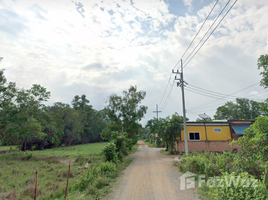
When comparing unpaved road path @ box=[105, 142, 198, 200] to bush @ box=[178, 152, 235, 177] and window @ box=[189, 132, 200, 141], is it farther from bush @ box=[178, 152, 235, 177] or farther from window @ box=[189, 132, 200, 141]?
window @ box=[189, 132, 200, 141]

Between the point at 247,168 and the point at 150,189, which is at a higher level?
the point at 247,168

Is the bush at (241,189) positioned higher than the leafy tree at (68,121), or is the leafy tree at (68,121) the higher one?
the leafy tree at (68,121)

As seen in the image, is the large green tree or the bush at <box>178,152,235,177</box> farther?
the large green tree

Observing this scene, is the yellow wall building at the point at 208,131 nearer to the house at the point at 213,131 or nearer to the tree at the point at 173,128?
the house at the point at 213,131

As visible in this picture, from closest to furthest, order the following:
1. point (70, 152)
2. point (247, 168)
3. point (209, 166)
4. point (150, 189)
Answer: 1. point (247, 168)
2. point (150, 189)
3. point (209, 166)
4. point (70, 152)

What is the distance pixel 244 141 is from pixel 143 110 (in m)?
15.8

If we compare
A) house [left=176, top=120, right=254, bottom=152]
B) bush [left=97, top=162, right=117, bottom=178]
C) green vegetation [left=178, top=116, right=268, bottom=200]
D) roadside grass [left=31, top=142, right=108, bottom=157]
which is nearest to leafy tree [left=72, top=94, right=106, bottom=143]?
roadside grass [left=31, top=142, right=108, bottom=157]

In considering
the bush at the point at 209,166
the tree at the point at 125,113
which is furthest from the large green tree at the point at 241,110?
the bush at the point at 209,166

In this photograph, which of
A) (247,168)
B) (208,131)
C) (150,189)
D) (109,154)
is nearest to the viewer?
(247,168)

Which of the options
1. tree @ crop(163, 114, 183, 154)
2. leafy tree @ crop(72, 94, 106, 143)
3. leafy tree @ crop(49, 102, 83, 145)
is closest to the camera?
tree @ crop(163, 114, 183, 154)

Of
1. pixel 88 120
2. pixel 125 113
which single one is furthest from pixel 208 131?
pixel 88 120

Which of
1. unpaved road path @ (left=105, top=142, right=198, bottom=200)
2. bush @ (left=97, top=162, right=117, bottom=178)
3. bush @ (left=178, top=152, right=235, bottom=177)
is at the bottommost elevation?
unpaved road path @ (left=105, top=142, right=198, bottom=200)

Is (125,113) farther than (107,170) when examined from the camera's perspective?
Yes

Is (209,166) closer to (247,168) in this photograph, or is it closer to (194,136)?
(247,168)
